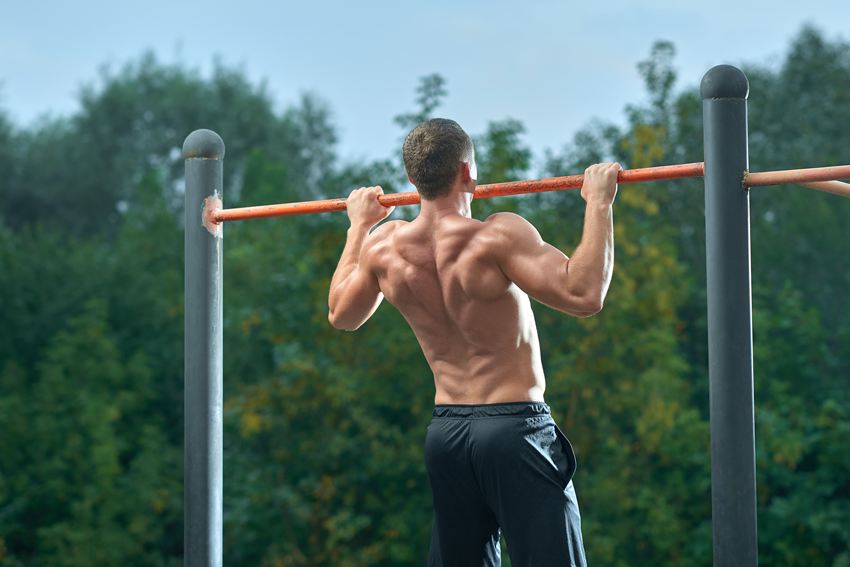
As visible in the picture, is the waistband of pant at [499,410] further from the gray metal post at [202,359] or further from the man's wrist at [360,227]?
the gray metal post at [202,359]

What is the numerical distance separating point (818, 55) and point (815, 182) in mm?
11308

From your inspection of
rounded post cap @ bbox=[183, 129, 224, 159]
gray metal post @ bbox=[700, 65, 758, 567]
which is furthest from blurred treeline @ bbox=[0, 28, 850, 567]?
gray metal post @ bbox=[700, 65, 758, 567]

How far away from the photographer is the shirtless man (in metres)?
1.86

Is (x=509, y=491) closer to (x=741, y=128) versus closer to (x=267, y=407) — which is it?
(x=741, y=128)

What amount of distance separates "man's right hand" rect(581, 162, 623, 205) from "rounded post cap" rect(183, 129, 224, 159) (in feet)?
4.64

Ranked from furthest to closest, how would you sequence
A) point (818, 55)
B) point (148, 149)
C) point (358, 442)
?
1. point (148, 149)
2. point (818, 55)
3. point (358, 442)

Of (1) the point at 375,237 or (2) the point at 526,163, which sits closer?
(1) the point at 375,237

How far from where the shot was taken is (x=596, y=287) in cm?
177

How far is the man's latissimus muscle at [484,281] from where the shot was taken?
5.96ft

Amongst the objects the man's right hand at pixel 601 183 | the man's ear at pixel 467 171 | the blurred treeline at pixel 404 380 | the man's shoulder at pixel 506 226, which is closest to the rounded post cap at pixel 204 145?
the man's ear at pixel 467 171

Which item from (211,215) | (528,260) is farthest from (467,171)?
(211,215)

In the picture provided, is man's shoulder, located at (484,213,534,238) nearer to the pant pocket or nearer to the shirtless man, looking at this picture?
the shirtless man

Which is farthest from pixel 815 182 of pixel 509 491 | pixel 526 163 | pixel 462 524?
pixel 526 163

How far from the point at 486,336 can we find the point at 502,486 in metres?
0.36
